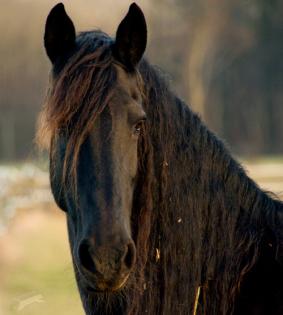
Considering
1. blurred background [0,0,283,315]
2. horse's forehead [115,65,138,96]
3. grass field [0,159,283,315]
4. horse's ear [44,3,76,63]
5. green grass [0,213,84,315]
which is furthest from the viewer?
blurred background [0,0,283,315]

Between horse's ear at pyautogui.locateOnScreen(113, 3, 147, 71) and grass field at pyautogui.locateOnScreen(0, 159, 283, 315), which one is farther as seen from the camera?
grass field at pyautogui.locateOnScreen(0, 159, 283, 315)

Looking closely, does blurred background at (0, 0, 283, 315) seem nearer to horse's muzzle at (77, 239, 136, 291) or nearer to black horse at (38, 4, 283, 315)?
Result: black horse at (38, 4, 283, 315)

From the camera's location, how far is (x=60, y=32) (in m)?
3.49

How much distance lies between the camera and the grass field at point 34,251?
935cm

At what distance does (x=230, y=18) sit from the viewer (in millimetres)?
45031

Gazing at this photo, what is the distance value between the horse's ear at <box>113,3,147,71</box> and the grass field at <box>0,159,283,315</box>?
3.41 feet

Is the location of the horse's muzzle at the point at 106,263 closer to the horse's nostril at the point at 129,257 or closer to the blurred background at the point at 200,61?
the horse's nostril at the point at 129,257

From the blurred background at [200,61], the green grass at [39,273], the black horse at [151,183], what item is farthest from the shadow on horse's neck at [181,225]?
the blurred background at [200,61]

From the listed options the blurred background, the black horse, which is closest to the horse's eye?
the black horse

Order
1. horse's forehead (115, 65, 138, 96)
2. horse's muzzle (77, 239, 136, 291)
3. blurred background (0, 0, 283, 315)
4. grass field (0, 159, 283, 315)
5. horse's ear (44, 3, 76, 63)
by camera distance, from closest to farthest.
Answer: horse's muzzle (77, 239, 136, 291)
horse's forehead (115, 65, 138, 96)
horse's ear (44, 3, 76, 63)
grass field (0, 159, 283, 315)
blurred background (0, 0, 283, 315)

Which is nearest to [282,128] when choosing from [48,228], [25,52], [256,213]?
[25,52]

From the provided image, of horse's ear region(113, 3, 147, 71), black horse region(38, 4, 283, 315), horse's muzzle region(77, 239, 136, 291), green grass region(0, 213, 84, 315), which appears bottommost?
horse's muzzle region(77, 239, 136, 291)

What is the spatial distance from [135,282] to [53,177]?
595mm

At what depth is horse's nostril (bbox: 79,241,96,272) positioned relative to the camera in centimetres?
299
